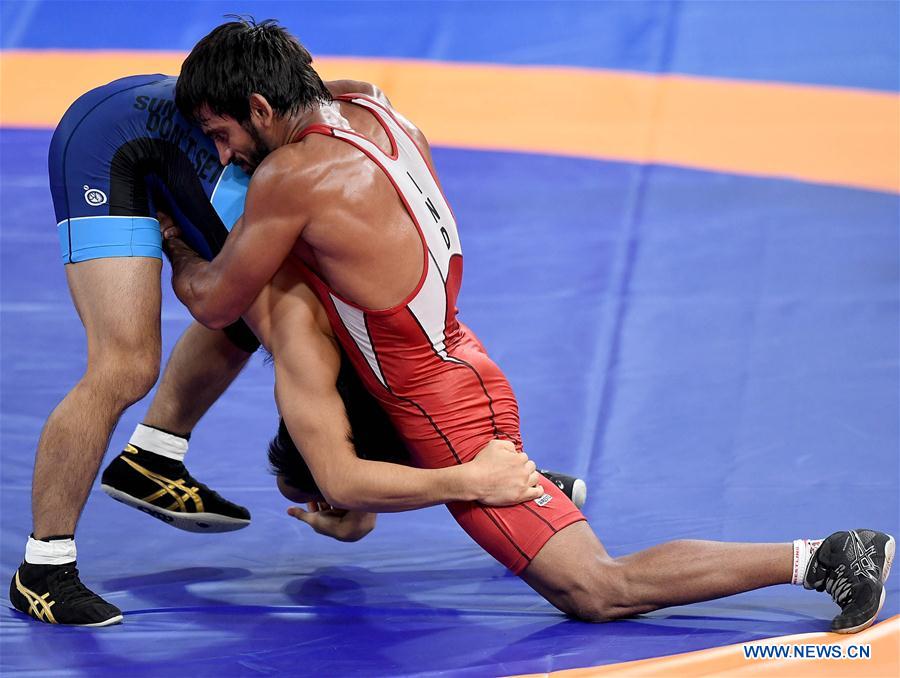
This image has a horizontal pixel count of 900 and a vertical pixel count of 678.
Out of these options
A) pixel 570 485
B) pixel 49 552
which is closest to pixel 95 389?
pixel 49 552

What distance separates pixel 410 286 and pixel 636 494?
1.11 m

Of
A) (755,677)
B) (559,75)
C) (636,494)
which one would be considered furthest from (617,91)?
(755,677)

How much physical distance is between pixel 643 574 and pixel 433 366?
716mm

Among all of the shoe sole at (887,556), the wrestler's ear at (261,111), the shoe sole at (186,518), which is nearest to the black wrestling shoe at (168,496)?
the shoe sole at (186,518)

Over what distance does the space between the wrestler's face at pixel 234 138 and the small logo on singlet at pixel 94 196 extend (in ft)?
1.10

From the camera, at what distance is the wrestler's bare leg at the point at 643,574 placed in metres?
3.09

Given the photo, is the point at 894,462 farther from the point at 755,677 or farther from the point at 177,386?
the point at 177,386

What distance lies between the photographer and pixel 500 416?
11.0 feet

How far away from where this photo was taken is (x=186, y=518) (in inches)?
142

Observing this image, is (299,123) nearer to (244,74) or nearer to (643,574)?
(244,74)

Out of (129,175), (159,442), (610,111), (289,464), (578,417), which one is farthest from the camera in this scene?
(610,111)

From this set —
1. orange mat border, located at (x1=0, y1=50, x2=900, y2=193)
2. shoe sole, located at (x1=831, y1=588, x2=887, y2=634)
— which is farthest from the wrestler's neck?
orange mat border, located at (x1=0, y1=50, x2=900, y2=193)

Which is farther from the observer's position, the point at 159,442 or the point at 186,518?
the point at 159,442

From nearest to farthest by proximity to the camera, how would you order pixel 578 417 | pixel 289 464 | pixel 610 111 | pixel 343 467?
pixel 343 467
pixel 289 464
pixel 578 417
pixel 610 111
